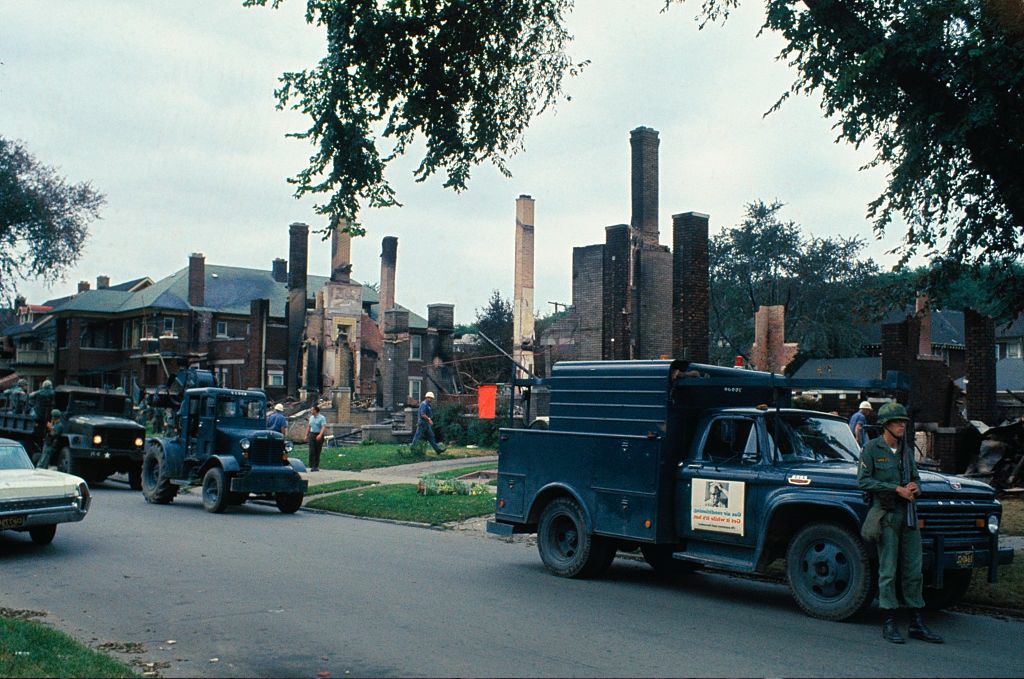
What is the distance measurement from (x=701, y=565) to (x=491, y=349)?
4804cm

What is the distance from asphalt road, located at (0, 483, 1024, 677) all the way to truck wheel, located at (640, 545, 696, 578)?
0.53ft

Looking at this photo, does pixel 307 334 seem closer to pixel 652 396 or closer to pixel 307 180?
pixel 307 180

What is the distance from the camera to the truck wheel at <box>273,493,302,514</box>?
1772 cm

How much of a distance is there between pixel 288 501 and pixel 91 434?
6.40 m

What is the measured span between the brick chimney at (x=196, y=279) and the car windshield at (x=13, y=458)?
152 ft

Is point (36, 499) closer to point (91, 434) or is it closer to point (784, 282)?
point (91, 434)

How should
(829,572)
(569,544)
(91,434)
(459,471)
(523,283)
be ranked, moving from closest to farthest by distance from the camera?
(829,572), (569,544), (91,434), (459,471), (523,283)

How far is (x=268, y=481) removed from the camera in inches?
681

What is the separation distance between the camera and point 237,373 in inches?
2167

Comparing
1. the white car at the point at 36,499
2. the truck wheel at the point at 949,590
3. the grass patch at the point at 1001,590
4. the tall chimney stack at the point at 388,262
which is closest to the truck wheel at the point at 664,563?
the truck wheel at the point at 949,590

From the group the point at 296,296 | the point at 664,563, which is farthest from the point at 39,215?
the point at 664,563

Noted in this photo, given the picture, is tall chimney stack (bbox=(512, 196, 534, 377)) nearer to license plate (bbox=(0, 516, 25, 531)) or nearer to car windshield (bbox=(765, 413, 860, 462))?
license plate (bbox=(0, 516, 25, 531))

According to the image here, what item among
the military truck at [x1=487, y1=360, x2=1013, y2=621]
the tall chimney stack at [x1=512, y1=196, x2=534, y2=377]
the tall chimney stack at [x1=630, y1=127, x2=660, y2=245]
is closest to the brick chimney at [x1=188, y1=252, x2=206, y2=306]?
the tall chimney stack at [x1=512, y1=196, x2=534, y2=377]

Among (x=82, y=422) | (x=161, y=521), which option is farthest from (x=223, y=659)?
(x=82, y=422)
